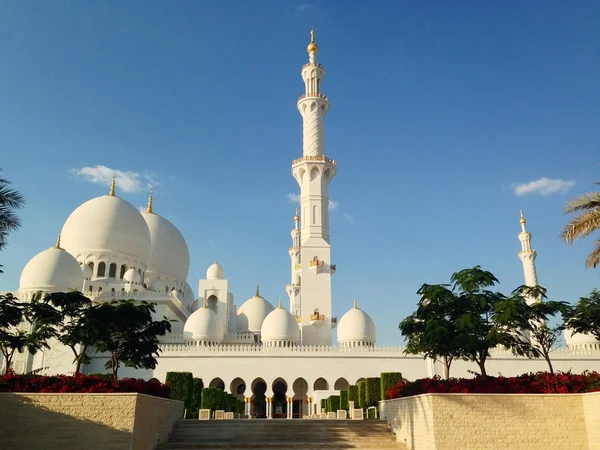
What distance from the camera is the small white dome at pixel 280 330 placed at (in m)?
32.7

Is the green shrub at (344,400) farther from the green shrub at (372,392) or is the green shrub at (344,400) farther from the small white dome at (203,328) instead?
the small white dome at (203,328)

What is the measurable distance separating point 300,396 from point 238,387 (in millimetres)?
3700

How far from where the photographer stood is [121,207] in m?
36.8

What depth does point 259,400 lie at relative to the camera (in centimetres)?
3334

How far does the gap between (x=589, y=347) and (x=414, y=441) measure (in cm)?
2416

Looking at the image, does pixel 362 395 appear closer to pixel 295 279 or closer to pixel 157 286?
pixel 157 286

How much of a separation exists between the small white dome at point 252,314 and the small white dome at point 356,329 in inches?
320

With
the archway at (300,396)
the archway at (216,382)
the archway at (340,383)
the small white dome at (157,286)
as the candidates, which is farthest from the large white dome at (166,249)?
the archway at (340,383)

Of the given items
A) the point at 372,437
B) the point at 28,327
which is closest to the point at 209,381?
the point at 28,327

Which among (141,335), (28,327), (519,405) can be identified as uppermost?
(28,327)

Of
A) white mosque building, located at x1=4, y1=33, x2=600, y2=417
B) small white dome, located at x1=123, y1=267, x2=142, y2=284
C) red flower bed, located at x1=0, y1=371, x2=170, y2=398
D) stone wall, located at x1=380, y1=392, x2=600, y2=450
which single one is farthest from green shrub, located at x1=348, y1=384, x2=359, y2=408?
small white dome, located at x1=123, y1=267, x2=142, y2=284

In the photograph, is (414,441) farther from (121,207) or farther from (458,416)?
(121,207)

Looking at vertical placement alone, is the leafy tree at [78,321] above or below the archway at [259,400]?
above

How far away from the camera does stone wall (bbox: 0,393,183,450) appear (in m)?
12.0
